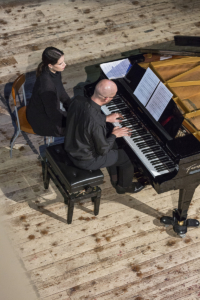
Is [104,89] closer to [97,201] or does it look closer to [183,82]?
[183,82]

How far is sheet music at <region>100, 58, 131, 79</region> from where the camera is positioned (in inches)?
136

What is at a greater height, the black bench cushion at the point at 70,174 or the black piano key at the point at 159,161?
the black piano key at the point at 159,161

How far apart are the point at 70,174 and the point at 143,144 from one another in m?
0.65

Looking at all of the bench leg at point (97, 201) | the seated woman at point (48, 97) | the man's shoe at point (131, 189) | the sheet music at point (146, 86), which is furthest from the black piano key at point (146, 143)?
the seated woman at point (48, 97)

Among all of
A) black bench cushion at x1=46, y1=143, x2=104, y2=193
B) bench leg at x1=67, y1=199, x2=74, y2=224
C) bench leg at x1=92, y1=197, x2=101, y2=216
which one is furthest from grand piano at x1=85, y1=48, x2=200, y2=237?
bench leg at x1=67, y1=199, x2=74, y2=224

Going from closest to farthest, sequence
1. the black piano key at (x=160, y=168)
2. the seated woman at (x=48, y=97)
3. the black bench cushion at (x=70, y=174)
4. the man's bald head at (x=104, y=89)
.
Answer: the man's bald head at (x=104, y=89) → the black piano key at (x=160, y=168) → the black bench cushion at (x=70, y=174) → the seated woman at (x=48, y=97)

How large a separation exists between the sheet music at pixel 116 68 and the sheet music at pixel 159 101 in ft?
1.87

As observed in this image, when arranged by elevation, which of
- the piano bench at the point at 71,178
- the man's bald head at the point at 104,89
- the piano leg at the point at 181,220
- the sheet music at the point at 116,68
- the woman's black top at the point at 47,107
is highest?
the man's bald head at the point at 104,89

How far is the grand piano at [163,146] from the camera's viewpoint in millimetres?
2699

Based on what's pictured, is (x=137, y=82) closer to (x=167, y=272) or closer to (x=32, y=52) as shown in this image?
(x=167, y=272)

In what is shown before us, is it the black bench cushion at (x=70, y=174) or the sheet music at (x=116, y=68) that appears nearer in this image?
the black bench cushion at (x=70, y=174)

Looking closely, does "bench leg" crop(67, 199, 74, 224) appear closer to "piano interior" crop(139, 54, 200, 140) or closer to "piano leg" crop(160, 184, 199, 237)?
"piano leg" crop(160, 184, 199, 237)

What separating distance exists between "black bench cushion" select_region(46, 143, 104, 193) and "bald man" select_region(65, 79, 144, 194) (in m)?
0.06

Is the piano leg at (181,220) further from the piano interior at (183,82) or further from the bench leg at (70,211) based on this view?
the bench leg at (70,211)
